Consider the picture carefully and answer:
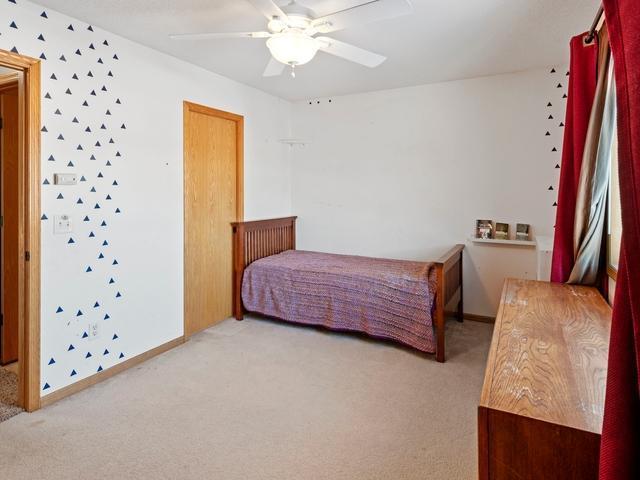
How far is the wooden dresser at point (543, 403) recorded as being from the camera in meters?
0.95

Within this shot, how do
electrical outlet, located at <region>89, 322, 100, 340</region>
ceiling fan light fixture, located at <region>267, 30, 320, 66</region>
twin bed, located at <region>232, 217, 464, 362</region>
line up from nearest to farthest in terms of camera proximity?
ceiling fan light fixture, located at <region>267, 30, 320, 66</region> → electrical outlet, located at <region>89, 322, 100, 340</region> → twin bed, located at <region>232, 217, 464, 362</region>

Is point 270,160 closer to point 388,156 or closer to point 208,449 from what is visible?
point 388,156

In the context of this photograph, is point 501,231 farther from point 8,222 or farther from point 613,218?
point 8,222

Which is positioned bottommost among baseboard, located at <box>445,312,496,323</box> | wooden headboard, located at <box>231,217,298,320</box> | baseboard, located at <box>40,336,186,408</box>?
baseboard, located at <box>40,336,186,408</box>

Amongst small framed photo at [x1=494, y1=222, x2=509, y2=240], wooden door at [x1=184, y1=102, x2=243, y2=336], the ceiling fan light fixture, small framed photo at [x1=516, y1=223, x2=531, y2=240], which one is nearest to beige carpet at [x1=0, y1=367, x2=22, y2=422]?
wooden door at [x1=184, y1=102, x2=243, y2=336]

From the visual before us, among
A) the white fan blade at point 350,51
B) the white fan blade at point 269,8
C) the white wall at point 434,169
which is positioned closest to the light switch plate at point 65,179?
the white fan blade at point 269,8

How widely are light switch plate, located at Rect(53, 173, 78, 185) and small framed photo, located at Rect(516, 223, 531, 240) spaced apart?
3.59 metres

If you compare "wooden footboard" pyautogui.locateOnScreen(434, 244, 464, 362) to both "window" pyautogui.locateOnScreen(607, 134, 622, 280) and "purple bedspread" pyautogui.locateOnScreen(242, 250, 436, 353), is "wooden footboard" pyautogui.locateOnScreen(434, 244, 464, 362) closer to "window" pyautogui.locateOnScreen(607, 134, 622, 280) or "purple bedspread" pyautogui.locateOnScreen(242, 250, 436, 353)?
"purple bedspread" pyautogui.locateOnScreen(242, 250, 436, 353)

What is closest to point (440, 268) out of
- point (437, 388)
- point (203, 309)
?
point (437, 388)

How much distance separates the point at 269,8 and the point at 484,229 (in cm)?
284

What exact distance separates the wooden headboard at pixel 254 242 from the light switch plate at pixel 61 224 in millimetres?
1605

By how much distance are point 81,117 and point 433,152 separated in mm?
3066

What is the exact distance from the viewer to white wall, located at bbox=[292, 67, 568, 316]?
11.7 ft

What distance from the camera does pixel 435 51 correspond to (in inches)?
119
